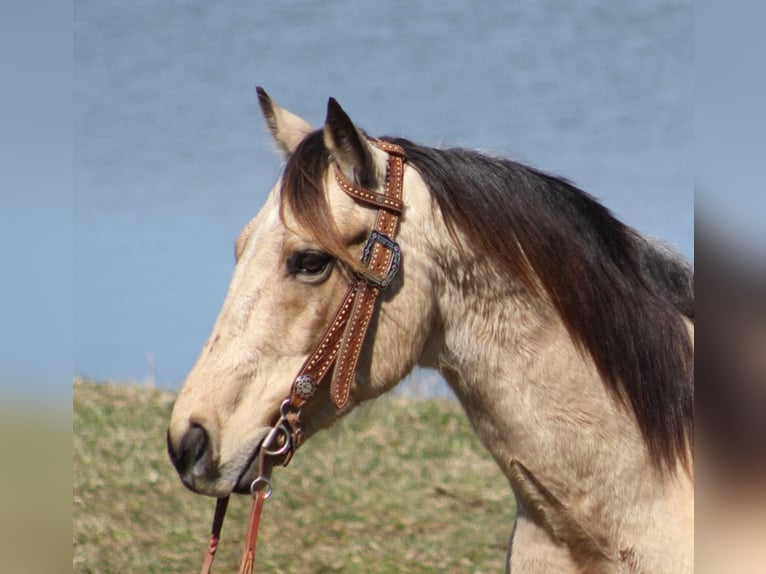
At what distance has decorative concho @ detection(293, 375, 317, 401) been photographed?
2.26 m

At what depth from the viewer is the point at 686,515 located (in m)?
2.31

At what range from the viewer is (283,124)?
2713 millimetres

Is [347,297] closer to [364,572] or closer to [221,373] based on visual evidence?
[221,373]

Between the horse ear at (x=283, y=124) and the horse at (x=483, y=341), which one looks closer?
the horse at (x=483, y=341)

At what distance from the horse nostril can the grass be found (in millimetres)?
2640

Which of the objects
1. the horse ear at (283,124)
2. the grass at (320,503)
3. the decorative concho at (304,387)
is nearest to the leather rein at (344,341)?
the decorative concho at (304,387)

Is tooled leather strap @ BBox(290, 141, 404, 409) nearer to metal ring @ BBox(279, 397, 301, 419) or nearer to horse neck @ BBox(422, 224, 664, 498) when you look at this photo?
metal ring @ BBox(279, 397, 301, 419)

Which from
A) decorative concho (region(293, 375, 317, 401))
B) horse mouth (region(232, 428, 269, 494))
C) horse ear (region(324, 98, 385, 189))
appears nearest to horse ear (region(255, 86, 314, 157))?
horse ear (region(324, 98, 385, 189))

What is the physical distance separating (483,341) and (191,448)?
0.78 meters

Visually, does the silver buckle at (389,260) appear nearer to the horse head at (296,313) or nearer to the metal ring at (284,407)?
the horse head at (296,313)

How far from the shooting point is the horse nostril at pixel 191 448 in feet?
7.11
